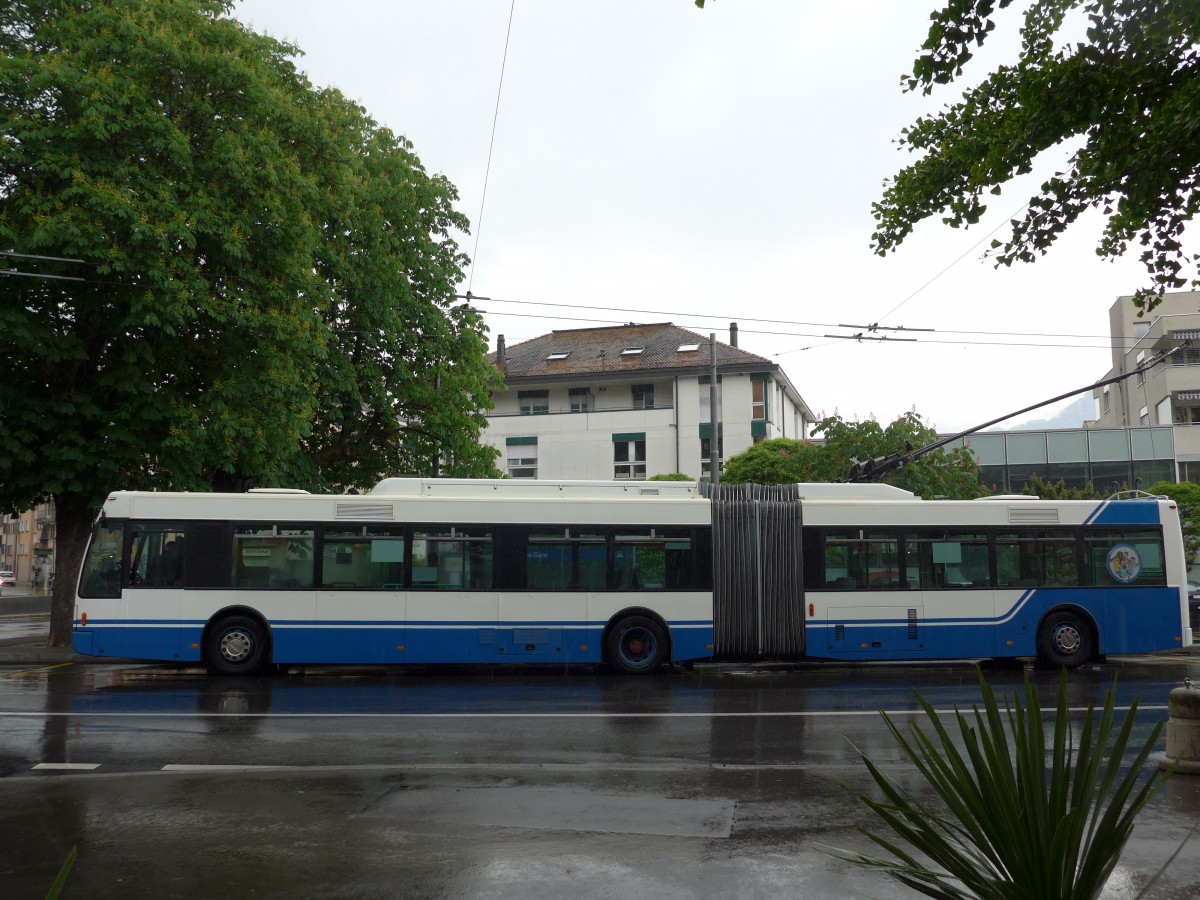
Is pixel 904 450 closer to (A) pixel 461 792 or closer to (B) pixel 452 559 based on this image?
(B) pixel 452 559

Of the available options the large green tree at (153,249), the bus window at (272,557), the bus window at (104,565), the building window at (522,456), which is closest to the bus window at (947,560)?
the bus window at (272,557)

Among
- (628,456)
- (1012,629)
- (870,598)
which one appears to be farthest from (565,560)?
(628,456)

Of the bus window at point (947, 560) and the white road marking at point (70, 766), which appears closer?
the white road marking at point (70, 766)

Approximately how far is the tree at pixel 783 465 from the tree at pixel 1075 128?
60.4 ft

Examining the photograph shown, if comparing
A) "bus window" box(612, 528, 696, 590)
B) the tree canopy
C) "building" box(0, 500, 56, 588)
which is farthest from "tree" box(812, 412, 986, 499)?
"building" box(0, 500, 56, 588)

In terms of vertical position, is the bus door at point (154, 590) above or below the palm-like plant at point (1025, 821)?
above

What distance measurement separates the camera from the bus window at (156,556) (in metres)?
16.0

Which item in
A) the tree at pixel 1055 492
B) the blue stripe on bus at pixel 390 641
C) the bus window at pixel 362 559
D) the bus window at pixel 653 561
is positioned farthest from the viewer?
the tree at pixel 1055 492

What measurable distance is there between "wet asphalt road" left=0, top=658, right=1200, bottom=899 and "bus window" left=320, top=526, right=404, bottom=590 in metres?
2.01

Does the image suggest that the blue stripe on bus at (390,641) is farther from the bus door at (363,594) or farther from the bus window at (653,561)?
the bus window at (653,561)

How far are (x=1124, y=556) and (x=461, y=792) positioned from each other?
540 inches

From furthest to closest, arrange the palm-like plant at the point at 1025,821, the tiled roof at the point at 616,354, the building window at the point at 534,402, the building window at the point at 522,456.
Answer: the building window at the point at 534,402, the building window at the point at 522,456, the tiled roof at the point at 616,354, the palm-like plant at the point at 1025,821

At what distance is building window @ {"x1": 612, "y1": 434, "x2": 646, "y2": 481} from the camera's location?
54.5 metres

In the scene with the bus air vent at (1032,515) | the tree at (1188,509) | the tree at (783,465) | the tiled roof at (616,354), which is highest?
the tiled roof at (616,354)
